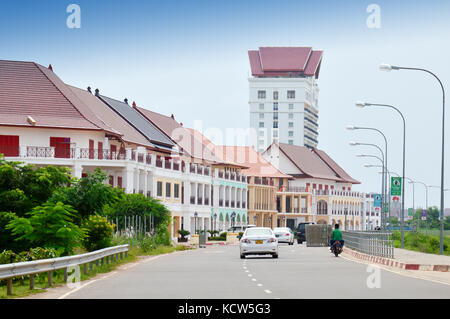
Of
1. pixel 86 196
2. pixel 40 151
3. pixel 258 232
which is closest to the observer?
pixel 86 196

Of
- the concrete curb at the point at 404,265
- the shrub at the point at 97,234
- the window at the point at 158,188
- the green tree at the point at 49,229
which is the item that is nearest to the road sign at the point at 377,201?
the window at the point at 158,188

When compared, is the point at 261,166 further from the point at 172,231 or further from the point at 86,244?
the point at 86,244

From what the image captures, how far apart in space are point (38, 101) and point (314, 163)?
86182 millimetres

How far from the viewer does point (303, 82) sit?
604 feet

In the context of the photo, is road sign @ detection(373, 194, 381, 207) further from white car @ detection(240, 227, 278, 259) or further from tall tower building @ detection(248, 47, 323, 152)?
tall tower building @ detection(248, 47, 323, 152)

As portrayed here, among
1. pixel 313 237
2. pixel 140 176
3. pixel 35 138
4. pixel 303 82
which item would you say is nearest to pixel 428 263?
pixel 313 237

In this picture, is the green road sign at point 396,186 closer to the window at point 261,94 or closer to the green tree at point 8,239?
the green tree at point 8,239

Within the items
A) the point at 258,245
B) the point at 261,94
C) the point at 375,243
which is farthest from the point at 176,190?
the point at 261,94

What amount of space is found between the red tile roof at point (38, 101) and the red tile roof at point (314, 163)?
71921 mm

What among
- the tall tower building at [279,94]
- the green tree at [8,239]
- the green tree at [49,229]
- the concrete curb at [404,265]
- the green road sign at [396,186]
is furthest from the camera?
the tall tower building at [279,94]

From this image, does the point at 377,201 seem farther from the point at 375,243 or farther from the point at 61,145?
the point at 375,243

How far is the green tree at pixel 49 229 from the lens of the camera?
27.5m

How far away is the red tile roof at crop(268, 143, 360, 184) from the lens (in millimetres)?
140250

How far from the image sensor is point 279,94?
184125mm
